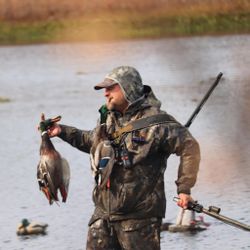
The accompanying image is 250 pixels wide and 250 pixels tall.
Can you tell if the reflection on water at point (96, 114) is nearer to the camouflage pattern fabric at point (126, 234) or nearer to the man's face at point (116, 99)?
the camouflage pattern fabric at point (126, 234)

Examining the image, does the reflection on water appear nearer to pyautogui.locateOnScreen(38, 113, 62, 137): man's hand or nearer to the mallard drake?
the mallard drake

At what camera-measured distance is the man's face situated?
27.3 feet

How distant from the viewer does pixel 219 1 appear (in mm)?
16078

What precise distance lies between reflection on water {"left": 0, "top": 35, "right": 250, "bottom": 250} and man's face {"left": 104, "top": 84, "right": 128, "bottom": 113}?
2466mm

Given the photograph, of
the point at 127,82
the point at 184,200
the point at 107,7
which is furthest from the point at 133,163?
the point at 107,7

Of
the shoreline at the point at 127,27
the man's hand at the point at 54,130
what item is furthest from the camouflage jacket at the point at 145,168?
the shoreline at the point at 127,27

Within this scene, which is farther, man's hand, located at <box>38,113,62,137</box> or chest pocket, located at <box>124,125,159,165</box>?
man's hand, located at <box>38,113,62,137</box>

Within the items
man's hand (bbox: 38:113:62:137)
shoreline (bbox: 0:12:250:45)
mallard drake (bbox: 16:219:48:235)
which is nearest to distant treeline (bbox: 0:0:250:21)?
shoreline (bbox: 0:12:250:45)

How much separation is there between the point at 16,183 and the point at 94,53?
50.2ft

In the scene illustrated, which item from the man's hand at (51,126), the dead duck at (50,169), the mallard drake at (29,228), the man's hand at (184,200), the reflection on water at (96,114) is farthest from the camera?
the reflection on water at (96,114)

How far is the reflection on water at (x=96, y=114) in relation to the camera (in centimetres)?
1183

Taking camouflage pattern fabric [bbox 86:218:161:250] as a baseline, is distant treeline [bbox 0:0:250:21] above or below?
above

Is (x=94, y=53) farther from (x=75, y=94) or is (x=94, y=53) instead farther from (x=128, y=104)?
(x=128, y=104)

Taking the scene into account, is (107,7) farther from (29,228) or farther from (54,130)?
(54,130)
